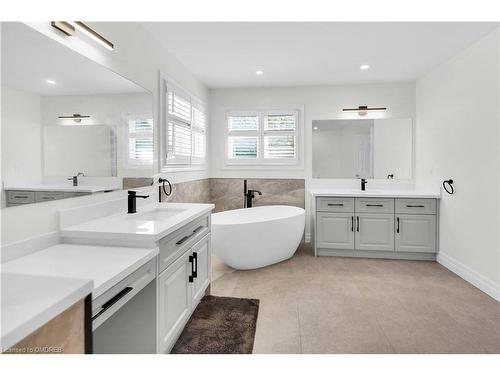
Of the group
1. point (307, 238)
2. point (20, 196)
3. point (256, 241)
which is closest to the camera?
point (20, 196)

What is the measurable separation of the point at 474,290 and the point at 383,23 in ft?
8.82

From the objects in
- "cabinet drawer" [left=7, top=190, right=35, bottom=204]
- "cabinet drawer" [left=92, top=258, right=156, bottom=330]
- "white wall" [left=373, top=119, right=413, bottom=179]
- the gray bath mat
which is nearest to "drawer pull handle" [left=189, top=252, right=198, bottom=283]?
the gray bath mat

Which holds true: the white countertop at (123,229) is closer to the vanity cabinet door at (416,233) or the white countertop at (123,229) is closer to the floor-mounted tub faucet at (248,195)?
the floor-mounted tub faucet at (248,195)

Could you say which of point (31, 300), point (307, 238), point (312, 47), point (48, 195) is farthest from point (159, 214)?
point (307, 238)

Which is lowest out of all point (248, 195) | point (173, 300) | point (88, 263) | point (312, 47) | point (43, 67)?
point (173, 300)

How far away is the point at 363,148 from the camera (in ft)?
14.2

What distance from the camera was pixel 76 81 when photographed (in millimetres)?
1727

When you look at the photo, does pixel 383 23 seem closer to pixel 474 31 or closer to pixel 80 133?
pixel 474 31

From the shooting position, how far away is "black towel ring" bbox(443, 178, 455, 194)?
130 inches

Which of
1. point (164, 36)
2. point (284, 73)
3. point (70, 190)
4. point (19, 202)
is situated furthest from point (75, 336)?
point (284, 73)

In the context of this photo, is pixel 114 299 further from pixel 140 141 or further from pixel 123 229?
pixel 140 141

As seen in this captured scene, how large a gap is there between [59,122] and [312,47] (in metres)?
2.45

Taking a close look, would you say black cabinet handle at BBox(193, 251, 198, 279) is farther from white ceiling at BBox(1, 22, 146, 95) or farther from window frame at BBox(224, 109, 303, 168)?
window frame at BBox(224, 109, 303, 168)

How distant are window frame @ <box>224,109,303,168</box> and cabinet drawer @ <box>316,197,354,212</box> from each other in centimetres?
84
